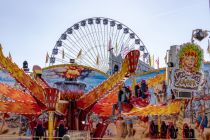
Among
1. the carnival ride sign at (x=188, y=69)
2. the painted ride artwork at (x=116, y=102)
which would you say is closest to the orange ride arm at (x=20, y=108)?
the painted ride artwork at (x=116, y=102)

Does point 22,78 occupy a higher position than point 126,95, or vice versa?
point 22,78

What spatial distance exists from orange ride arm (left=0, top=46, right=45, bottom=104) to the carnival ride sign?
24.9ft

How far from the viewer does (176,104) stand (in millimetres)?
23391

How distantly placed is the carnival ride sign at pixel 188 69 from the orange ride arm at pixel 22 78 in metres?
7.59

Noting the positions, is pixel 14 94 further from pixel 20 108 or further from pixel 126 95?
pixel 126 95

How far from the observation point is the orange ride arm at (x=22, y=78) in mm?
20981

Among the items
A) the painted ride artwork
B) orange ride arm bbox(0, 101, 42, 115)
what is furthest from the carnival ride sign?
orange ride arm bbox(0, 101, 42, 115)

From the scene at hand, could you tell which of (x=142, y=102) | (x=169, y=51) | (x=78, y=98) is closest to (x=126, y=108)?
(x=142, y=102)

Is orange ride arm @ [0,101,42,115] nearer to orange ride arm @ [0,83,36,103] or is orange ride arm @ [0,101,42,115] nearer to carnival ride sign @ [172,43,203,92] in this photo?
orange ride arm @ [0,83,36,103]

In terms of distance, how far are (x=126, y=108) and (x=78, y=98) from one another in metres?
3.97

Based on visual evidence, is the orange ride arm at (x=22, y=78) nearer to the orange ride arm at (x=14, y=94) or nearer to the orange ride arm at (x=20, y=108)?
the orange ride arm at (x=20, y=108)

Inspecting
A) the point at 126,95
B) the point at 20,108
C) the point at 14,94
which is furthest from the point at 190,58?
the point at 14,94

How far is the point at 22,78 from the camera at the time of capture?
2153cm

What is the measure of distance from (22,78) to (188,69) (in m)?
9.06
